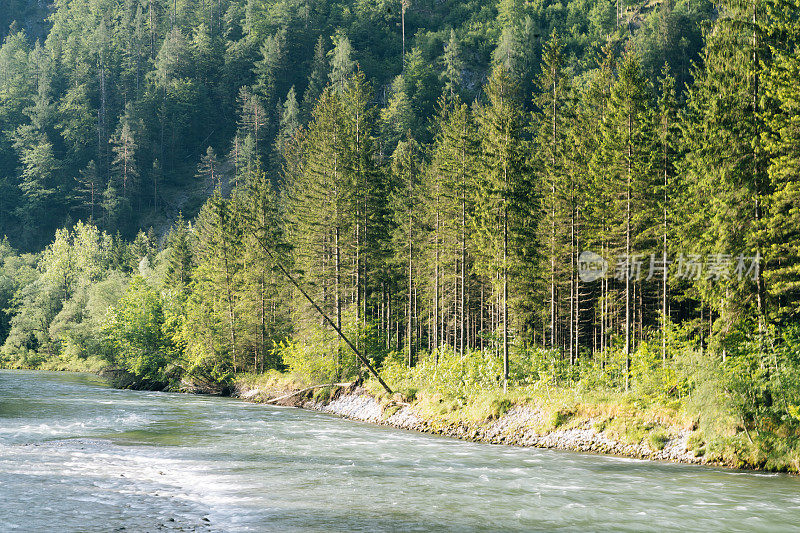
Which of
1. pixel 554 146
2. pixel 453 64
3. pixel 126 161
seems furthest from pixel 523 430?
pixel 126 161


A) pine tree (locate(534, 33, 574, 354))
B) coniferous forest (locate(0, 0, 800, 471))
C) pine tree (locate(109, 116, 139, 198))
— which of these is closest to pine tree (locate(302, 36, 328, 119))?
coniferous forest (locate(0, 0, 800, 471))

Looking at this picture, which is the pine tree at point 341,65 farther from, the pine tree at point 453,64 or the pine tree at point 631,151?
the pine tree at point 631,151

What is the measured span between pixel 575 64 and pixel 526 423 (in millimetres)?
99481

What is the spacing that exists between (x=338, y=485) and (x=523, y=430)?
1095 centimetres

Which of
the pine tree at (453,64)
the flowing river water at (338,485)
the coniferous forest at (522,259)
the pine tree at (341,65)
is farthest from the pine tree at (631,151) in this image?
the pine tree at (453,64)

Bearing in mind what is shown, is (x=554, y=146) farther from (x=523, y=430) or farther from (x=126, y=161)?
(x=126, y=161)

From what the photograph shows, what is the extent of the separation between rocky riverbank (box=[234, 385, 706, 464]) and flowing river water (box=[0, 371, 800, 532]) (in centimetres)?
119

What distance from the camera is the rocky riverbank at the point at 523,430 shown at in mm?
23172

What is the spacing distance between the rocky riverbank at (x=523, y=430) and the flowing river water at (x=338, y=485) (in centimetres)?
119

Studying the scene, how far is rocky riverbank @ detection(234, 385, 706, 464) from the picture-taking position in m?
23.2

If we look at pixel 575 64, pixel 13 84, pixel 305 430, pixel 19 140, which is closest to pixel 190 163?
pixel 19 140

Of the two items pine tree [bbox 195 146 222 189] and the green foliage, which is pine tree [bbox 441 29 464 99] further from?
the green foliage

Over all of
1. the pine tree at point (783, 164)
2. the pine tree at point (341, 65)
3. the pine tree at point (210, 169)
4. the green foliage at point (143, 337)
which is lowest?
the green foliage at point (143, 337)

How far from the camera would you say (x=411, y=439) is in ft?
88.9
